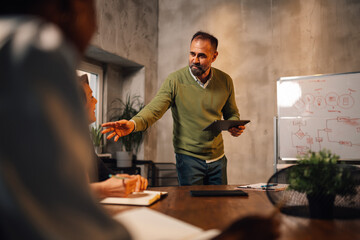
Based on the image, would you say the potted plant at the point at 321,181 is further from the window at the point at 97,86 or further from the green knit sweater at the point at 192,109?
the window at the point at 97,86

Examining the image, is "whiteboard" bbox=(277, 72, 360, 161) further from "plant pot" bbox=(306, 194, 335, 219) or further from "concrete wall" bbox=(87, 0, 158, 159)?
"plant pot" bbox=(306, 194, 335, 219)

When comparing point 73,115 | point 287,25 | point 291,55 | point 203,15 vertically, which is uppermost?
point 203,15

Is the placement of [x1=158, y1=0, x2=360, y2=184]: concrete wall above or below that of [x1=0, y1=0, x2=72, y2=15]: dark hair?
above

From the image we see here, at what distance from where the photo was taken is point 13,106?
1.09 feet

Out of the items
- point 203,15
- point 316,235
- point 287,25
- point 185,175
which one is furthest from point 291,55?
point 316,235

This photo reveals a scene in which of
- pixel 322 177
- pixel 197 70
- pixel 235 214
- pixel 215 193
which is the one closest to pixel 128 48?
pixel 197 70

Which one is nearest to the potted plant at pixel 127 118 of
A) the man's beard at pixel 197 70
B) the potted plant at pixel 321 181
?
the man's beard at pixel 197 70

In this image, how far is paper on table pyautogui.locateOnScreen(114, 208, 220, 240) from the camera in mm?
623

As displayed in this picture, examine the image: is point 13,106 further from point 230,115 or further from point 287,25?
point 287,25

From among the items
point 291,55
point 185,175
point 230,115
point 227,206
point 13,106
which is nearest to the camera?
point 13,106

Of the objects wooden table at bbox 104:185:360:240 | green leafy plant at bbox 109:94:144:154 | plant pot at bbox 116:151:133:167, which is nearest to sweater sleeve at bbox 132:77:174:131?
wooden table at bbox 104:185:360:240

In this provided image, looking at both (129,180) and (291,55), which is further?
(291,55)

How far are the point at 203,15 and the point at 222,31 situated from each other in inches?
15.4

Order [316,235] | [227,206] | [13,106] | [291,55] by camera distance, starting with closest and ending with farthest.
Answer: [13,106]
[316,235]
[227,206]
[291,55]
